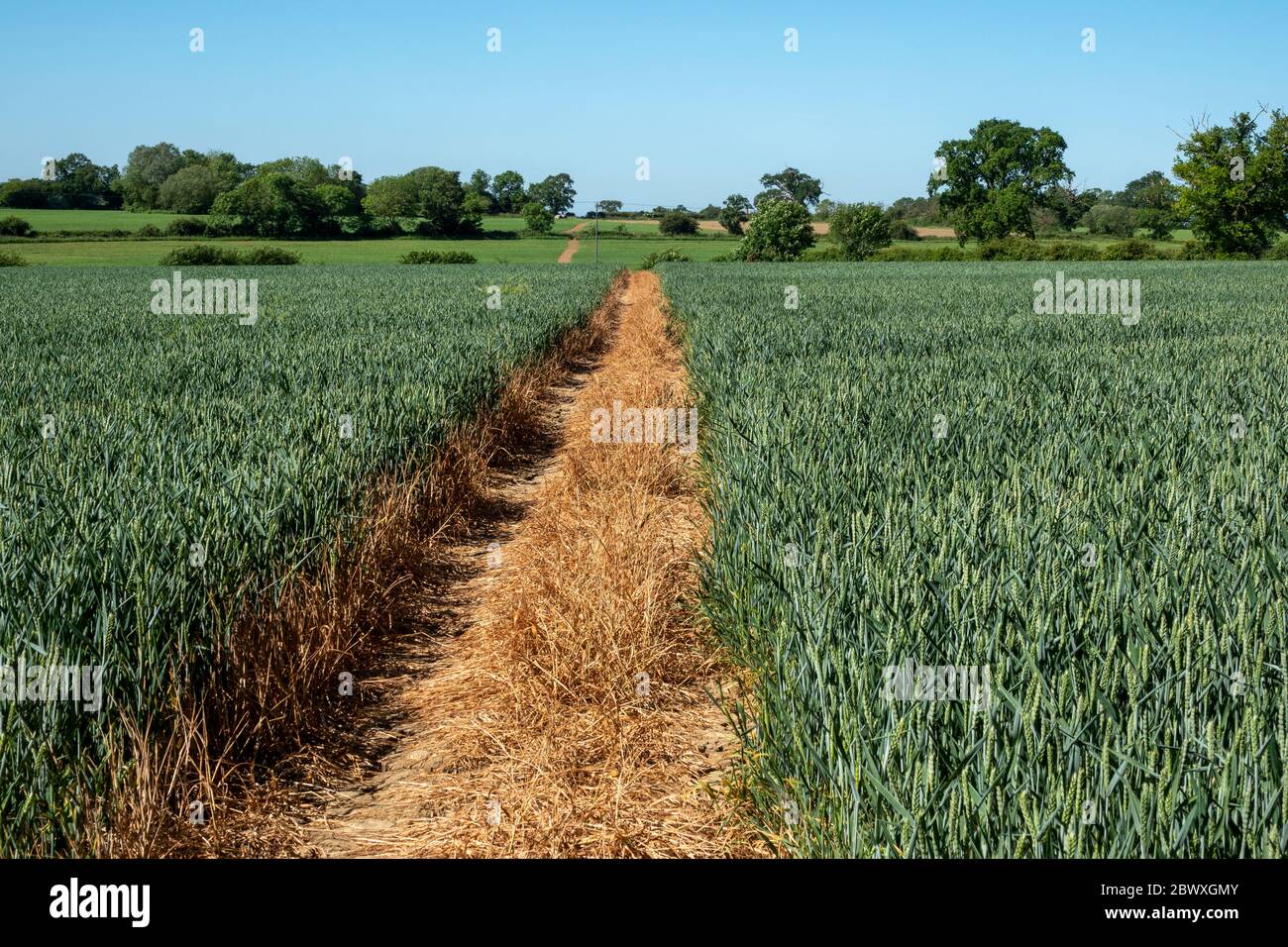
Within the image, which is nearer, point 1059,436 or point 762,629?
point 762,629

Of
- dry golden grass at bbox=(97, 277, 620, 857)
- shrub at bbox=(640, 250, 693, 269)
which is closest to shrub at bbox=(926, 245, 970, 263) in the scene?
shrub at bbox=(640, 250, 693, 269)

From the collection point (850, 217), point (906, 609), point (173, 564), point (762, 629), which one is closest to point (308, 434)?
point (173, 564)

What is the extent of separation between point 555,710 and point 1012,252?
202ft

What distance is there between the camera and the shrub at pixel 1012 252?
57.1m

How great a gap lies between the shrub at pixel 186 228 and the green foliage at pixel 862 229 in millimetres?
48871

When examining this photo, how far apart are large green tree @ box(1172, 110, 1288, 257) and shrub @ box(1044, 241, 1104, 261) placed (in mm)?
6882

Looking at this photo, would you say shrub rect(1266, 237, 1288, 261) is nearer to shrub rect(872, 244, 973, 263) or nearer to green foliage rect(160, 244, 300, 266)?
shrub rect(872, 244, 973, 263)

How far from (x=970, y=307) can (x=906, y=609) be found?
14328 millimetres

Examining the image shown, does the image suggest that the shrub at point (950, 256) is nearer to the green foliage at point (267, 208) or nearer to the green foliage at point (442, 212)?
the green foliage at point (442, 212)

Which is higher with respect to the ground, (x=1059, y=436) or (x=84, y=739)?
(x=1059, y=436)

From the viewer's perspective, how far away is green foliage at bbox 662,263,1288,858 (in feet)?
6.03

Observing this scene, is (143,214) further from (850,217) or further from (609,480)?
(609,480)

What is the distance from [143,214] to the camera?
78812mm
